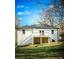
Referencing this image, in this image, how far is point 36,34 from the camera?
1815 mm

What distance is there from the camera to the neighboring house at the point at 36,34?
180 cm

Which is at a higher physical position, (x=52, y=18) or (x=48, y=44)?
(x=52, y=18)

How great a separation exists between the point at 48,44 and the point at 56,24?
235 millimetres

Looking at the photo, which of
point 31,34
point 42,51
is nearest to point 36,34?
point 31,34

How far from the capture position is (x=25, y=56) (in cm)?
181

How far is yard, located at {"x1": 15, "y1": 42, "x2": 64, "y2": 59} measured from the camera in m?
1.80

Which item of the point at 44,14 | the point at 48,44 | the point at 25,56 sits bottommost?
the point at 25,56

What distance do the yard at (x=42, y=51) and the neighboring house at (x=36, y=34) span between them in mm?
49

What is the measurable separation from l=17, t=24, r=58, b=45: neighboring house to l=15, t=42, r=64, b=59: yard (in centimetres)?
5

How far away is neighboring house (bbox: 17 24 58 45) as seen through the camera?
5.91ft

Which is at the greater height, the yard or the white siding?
the white siding

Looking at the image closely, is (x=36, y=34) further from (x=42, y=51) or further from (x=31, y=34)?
(x=42, y=51)

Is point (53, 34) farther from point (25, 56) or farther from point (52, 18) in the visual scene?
point (25, 56)
